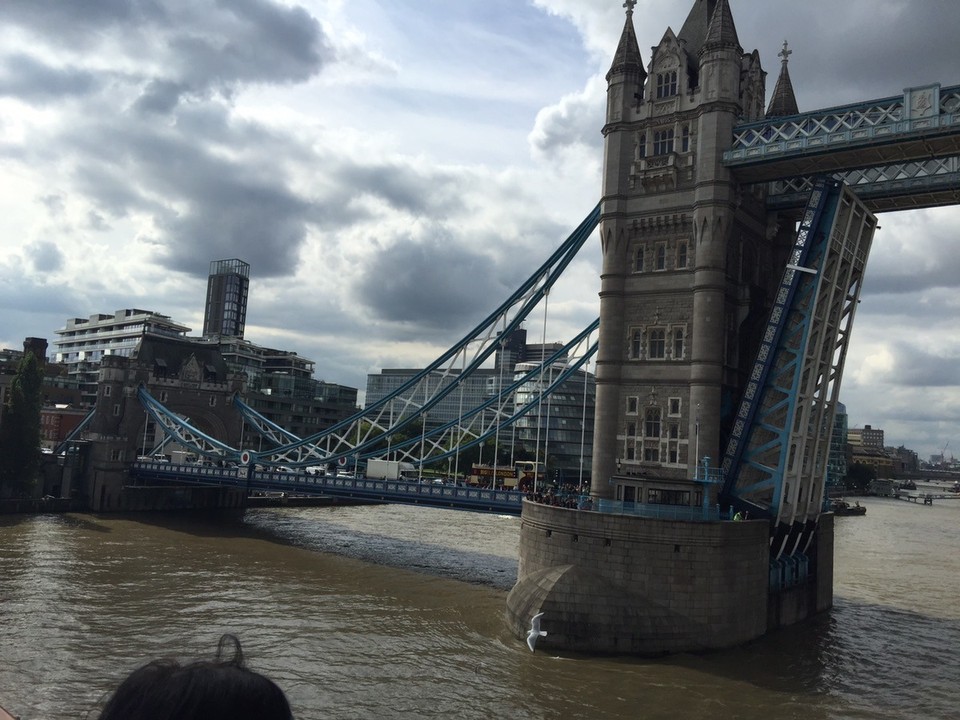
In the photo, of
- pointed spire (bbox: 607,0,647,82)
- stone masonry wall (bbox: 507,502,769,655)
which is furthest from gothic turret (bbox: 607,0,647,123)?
stone masonry wall (bbox: 507,502,769,655)

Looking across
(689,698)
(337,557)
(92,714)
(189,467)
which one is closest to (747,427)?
(689,698)

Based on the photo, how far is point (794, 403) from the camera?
120 feet

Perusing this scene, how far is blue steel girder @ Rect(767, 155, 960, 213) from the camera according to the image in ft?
124

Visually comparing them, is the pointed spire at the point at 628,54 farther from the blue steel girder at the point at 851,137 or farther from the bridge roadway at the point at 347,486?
the bridge roadway at the point at 347,486

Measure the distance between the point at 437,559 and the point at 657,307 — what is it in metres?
22.5

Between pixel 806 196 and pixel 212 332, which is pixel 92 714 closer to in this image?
pixel 806 196

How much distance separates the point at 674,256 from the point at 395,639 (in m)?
21.7

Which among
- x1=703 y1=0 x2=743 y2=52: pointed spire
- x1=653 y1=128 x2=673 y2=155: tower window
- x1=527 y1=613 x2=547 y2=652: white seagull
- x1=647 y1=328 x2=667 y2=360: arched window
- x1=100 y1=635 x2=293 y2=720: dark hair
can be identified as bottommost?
x1=527 y1=613 x2=547 y2=652: white seagull

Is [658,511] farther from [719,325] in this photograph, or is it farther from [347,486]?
[347,486]

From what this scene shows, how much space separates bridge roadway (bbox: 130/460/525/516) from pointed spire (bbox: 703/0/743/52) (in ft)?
82.8

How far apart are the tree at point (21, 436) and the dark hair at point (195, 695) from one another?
7163cm

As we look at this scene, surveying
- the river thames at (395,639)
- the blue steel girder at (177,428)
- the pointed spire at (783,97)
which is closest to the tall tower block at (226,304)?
the blue steel girder at (177,428)

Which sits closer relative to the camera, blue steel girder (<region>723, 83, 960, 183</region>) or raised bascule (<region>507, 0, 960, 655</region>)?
raised bascule (<region>507, 0, 960, 655</region>)

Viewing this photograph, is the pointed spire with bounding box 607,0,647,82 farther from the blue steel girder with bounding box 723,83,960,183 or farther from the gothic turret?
the blue steel girder with bounding box 723,83,960,183
